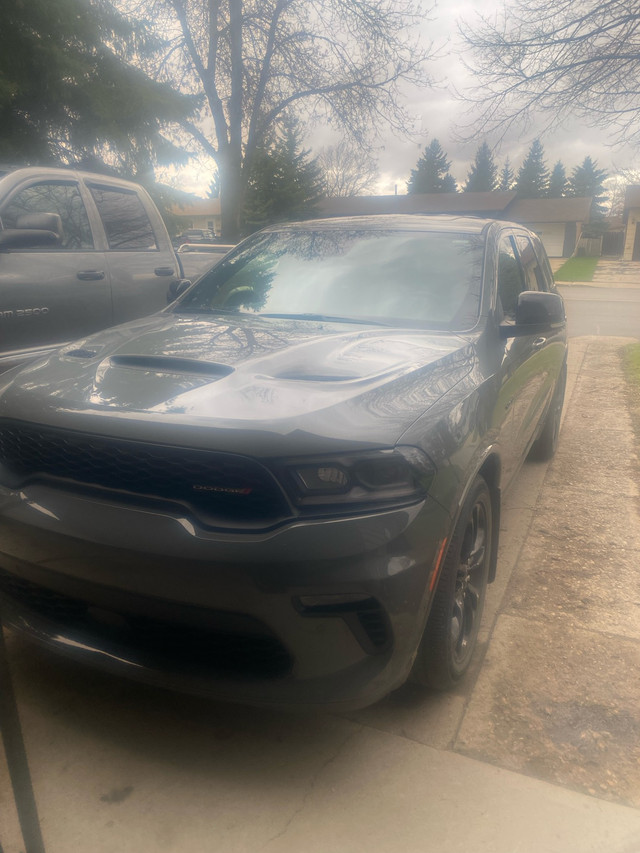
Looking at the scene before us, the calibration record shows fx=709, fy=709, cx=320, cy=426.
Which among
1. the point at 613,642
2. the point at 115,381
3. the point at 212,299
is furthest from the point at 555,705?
the point at 212,299

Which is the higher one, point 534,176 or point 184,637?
point 534,176

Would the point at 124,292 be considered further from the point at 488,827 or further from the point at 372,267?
the point at 488,827

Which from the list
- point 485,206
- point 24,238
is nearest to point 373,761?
point 24,238

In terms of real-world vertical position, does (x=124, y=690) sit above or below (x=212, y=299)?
below

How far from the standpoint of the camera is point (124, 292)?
5.24 meters

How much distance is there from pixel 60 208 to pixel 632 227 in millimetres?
63238

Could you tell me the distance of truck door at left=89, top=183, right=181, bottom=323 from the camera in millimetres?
5250

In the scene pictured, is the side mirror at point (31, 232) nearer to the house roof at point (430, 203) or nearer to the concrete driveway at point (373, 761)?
the concrete driveway at point (373, 761)

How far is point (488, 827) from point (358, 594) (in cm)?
82

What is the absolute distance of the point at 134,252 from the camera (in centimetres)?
548

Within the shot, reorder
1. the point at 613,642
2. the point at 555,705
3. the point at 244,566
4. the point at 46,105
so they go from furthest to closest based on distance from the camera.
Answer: the point at 46,105 < the point at 613,642 < the point at 555,705 < the point at 244,566

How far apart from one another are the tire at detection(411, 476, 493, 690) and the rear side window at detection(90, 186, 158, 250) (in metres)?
3.70

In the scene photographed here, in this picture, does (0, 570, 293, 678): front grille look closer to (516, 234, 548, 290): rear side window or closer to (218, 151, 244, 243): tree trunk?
(516, 234, 548, 290): rear side window

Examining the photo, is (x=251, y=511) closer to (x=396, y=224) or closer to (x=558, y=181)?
(x=396, y=224)
